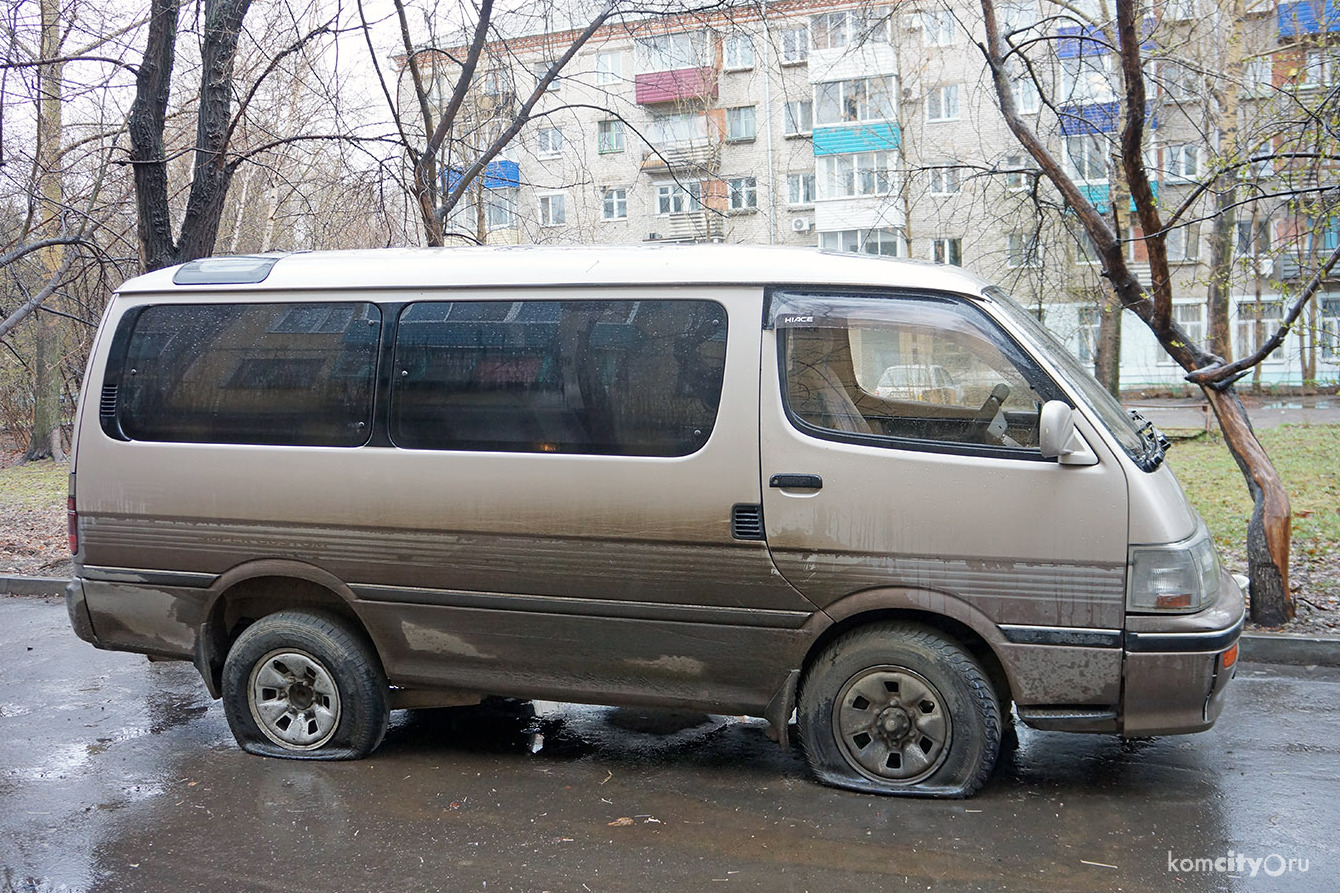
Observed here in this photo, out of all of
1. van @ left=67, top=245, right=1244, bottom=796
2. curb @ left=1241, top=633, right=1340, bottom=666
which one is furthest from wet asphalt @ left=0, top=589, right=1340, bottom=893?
curb @ left=1241, top=633, right=1340, bottom=666

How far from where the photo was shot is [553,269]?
4953 millimetres

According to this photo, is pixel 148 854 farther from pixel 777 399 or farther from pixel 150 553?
pixel 777 399

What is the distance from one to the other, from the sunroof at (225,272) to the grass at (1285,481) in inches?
335

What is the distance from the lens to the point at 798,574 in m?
4.59

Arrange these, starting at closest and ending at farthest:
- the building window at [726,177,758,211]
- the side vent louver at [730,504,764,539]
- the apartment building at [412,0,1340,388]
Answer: the side vent louver at [730,504,764,539] → the apartment building at [412,0,1340,388] → the building window at [726,177,758,211]

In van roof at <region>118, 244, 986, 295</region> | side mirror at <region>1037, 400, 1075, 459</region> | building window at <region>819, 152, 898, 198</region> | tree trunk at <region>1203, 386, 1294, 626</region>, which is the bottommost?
tree trunk at <region>1203, 386, 1294, 626</region>

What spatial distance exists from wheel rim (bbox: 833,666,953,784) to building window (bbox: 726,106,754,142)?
123ft

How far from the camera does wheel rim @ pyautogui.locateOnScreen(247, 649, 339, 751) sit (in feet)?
17.4

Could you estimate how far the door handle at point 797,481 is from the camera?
4.54m

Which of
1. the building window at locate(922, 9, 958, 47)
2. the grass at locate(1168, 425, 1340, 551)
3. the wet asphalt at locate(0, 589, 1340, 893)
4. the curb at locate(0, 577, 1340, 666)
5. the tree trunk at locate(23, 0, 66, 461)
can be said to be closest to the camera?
the wet asphalt at locate(0, 589, 1340, 893)

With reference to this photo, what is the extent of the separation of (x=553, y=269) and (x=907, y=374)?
1.61 meters

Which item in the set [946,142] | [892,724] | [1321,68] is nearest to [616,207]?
[946,142]

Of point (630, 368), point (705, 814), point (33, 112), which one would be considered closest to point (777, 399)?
point (630, 368)

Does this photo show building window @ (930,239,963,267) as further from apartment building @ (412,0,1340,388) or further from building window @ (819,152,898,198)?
building window @ (819,152,898,198)
